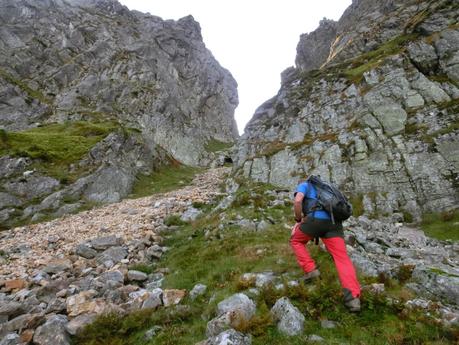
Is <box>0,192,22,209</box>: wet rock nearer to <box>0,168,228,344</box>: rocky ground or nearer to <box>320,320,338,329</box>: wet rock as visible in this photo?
<box>0,168,228,344</box>: rocky ground

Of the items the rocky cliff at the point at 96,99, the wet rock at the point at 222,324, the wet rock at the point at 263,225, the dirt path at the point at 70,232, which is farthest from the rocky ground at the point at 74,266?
the rocky cliff at the point at 96,99

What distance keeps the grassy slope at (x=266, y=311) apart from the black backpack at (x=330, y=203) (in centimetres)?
178

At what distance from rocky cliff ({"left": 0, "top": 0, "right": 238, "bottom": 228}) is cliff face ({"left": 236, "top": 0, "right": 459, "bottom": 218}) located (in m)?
17.5

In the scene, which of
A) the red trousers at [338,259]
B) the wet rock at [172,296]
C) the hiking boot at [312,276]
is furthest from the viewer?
the wet rock at [172,296]

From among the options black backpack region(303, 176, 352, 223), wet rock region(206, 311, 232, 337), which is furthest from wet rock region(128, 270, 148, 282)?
black backpack region(303, 176, 352, 223)

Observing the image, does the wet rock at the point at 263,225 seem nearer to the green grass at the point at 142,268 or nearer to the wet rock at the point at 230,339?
the green grass at the point at 142,268

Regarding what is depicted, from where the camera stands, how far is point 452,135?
24.2m

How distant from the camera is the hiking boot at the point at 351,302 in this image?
6747 mm

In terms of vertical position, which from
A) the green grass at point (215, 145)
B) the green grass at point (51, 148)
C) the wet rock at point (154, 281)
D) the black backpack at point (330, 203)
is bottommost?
the wet rock at point (154, 281)

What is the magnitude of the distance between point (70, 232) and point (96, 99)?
6627cm

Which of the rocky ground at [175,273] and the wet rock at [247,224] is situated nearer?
the rocky ground at [175,273]

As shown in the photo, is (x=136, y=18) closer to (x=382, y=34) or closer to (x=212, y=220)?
(x=382, y=34)

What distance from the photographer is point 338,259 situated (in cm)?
745

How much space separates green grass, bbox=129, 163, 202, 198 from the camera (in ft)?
125
